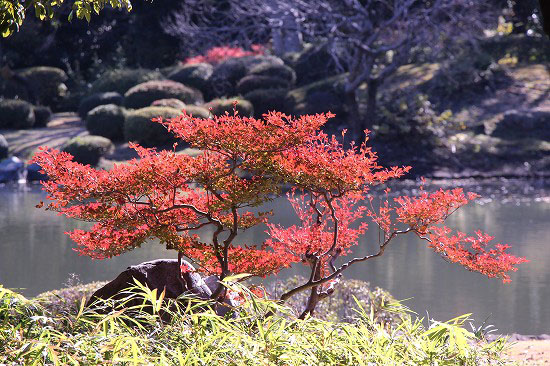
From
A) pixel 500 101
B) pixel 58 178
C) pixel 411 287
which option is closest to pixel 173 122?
pixel 58 178

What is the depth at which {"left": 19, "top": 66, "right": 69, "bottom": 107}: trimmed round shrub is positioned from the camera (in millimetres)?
30641

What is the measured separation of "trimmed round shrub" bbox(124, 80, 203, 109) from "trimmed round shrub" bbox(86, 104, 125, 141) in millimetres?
940

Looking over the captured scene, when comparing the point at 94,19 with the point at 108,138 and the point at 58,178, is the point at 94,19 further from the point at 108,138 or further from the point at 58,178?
the point at 58,178

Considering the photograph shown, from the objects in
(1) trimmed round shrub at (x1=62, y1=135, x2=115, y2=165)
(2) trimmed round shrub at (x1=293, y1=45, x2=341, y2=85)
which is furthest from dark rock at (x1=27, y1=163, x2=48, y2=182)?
(2) trimmed round shrub at (x1=293, y1=45, x2=341, y2=85)

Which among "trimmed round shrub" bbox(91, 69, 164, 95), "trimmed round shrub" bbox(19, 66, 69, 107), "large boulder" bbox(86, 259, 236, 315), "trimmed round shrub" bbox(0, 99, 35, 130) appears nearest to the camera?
"large boulder" bbox(86, 259, 236, 315)

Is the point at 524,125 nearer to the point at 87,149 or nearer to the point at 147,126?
the point at 147,126

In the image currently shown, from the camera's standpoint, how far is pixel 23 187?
22.8 metres

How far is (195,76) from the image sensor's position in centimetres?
2933

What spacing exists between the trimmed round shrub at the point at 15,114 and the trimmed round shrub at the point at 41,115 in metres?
0.42

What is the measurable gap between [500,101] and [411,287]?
701 inches

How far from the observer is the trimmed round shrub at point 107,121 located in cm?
2598

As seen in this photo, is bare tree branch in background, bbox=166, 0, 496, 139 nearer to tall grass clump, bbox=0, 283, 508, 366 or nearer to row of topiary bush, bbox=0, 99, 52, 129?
row of topiary bush, bbox=0, 99, 52, 129

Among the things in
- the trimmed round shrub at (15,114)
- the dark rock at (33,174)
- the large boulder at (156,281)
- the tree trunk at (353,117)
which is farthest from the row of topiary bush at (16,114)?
the large boulder at (156,281)

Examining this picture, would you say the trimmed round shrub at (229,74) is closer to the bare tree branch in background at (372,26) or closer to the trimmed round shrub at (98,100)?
the bare tree branch in background at (372,26)
